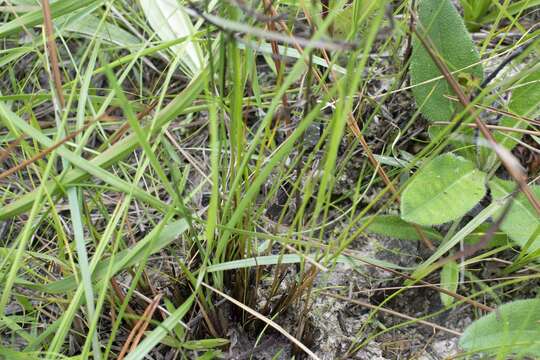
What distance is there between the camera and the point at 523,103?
102 centimetres

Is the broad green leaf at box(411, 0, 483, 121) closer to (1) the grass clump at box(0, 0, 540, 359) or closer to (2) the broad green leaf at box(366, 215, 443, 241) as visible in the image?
(1) the grass clump at box(0, 0, 540, 359)

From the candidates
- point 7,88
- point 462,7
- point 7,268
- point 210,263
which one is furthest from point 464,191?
point 7,88

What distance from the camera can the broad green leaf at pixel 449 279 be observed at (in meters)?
0.92

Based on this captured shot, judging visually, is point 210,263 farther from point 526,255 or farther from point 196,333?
point 526,255

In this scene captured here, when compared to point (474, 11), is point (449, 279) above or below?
below

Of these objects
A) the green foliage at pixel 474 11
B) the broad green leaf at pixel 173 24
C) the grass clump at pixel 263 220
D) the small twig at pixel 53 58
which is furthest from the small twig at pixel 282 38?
the green foliage at pixel 474 11

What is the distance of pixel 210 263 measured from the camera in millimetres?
833

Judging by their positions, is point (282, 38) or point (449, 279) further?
point (449, 279)

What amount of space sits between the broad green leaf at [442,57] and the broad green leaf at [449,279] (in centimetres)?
29

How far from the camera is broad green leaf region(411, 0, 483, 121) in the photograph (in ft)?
3.34

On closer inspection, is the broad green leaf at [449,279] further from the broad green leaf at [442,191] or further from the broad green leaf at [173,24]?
the broad green leaf at [173,24]

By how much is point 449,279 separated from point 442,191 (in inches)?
5.8

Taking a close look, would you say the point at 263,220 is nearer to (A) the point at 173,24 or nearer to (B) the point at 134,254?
(B) the point at 134,254

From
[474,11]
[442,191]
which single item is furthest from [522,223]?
[474,11]
